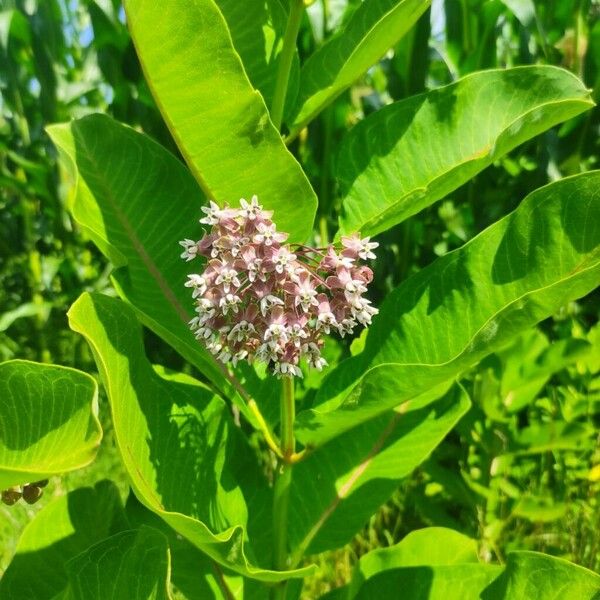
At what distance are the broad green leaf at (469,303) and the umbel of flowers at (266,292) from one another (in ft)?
0.31

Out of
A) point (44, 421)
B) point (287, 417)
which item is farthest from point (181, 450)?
point (44, 421)

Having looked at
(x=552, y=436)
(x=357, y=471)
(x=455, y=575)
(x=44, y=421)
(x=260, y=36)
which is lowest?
(x=552, y=436)

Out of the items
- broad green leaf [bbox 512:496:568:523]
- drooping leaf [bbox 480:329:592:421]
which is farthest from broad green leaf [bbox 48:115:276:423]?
broad green leaf [bbox 512:496:568:523]

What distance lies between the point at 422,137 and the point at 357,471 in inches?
21.5

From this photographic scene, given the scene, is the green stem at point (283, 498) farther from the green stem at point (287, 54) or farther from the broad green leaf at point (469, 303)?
the green stem at point (287, 54)

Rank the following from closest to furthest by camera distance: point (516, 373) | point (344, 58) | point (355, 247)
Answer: point (355, 247)
point (344, 58)
point (516, 373)

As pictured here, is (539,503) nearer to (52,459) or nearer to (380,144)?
(380,144)

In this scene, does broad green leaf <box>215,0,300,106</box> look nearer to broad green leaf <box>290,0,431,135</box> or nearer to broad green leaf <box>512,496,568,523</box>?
broad green leaf <box>290,0,431,135</box>

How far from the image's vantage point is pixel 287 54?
120 cm

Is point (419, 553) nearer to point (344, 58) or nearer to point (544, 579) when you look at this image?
point (544, 579)

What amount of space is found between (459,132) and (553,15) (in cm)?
224

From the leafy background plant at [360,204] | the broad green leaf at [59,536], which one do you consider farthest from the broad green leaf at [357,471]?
the broad green leaf at [59,536]

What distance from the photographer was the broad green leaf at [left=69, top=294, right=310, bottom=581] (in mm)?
1101

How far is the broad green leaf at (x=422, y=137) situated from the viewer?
125 centimetres
